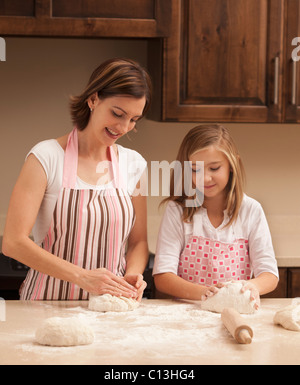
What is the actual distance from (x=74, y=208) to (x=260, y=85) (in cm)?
117

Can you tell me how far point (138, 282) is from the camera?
4.89ft

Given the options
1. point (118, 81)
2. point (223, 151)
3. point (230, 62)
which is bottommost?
point (223, 151)

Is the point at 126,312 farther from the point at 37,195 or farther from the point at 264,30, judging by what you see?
the point at 264,30

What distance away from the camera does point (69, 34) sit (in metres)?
2.29

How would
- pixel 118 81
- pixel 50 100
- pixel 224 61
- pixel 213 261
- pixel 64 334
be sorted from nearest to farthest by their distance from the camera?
pixel 64 334 → pixel 118 81 → pixel 213 261 → pixel 224 61 → pixel 50 100

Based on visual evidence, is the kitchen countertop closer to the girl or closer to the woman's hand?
the woman's hand

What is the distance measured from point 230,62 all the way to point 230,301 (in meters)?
1.29

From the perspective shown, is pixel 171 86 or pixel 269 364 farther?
pixel 171 86

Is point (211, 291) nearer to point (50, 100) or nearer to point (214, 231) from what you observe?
point (214, 231)

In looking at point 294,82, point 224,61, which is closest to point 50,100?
point 224,61

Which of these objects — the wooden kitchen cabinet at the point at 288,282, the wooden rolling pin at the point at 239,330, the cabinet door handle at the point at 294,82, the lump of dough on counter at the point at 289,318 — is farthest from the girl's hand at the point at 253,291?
the cabinet door handle at the point at 294,82

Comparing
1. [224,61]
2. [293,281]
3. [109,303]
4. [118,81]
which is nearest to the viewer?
[109,303]

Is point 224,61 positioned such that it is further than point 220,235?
Yes

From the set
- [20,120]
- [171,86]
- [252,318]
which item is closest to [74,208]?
[252,318]
